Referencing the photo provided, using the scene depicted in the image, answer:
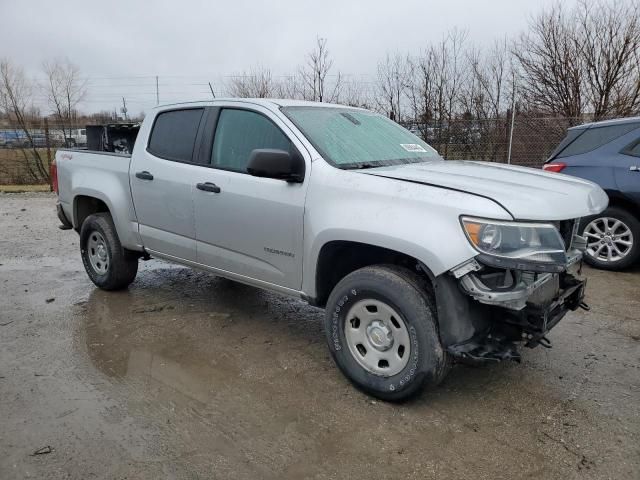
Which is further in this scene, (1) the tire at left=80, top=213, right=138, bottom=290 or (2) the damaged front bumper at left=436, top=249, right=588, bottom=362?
(1) the tire at left=80, top=213, right=138, bottom=290

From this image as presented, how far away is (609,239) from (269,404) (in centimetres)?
479

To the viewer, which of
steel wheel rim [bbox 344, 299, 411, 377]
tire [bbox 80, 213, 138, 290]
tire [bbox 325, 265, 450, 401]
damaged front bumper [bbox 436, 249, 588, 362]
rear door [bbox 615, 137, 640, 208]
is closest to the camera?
damaged front bumper [bbox 436, 249, 588, 362]

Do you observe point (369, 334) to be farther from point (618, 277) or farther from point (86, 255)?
point (618, 277)

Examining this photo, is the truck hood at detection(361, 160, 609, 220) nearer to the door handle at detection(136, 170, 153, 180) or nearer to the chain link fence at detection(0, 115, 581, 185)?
the door handle at detection(136, 170, 153, 180)

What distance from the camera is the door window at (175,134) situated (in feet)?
14.4


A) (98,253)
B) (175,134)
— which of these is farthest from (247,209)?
(98,253)

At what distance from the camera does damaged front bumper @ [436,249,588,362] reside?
109 inches

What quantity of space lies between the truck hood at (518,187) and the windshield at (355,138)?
22 centimetres

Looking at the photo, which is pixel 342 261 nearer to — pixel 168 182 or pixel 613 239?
pixel 168 182

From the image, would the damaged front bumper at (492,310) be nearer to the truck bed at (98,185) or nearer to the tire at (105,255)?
the truck bed at (98,185)

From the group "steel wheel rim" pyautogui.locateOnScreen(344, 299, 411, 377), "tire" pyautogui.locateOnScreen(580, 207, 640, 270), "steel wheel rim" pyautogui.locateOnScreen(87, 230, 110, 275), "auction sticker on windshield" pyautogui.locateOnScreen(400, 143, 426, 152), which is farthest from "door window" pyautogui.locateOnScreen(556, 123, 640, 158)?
"steel wheel rim" pyautogui.locateOnScreen(87, 230, 110, 275)

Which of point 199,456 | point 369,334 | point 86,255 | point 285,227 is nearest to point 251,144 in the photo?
point 285,227

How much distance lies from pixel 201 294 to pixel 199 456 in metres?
2.82

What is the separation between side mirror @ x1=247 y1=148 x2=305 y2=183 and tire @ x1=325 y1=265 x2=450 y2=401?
0.81 metres
